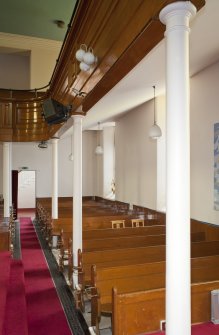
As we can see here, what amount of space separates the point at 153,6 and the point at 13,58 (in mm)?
10510

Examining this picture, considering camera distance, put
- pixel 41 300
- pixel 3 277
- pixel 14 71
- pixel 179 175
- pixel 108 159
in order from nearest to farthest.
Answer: pixel 179 175 → pixel 3 277 → pixel 41 300 → pixel 14 71 → pixel 108 159

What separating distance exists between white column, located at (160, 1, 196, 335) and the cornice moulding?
29.5ft

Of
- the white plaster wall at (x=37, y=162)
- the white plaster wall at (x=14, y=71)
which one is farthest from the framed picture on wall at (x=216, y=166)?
the white plaster wall at (x=37, y=162)

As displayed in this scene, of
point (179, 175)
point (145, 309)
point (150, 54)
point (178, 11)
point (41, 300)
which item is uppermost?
point (150, 54)

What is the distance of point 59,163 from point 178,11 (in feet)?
37.7

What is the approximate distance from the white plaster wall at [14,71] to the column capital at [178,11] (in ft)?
33.1

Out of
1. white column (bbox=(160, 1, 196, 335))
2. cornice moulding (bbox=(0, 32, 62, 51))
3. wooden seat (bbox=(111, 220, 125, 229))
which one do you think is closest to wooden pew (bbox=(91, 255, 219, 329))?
white column (bbox=(160, 1, 196, 335))

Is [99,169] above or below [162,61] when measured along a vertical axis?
below

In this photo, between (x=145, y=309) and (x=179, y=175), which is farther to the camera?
(x=145, y=309)

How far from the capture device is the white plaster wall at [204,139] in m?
4.84

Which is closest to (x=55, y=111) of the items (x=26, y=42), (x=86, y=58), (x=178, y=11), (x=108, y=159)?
(x=86, y=58)

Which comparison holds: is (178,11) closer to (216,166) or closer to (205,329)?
(205,329)

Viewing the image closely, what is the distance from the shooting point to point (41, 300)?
4090mm

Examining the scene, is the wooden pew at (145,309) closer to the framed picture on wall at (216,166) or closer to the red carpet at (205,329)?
the red carpet at (205,329)
